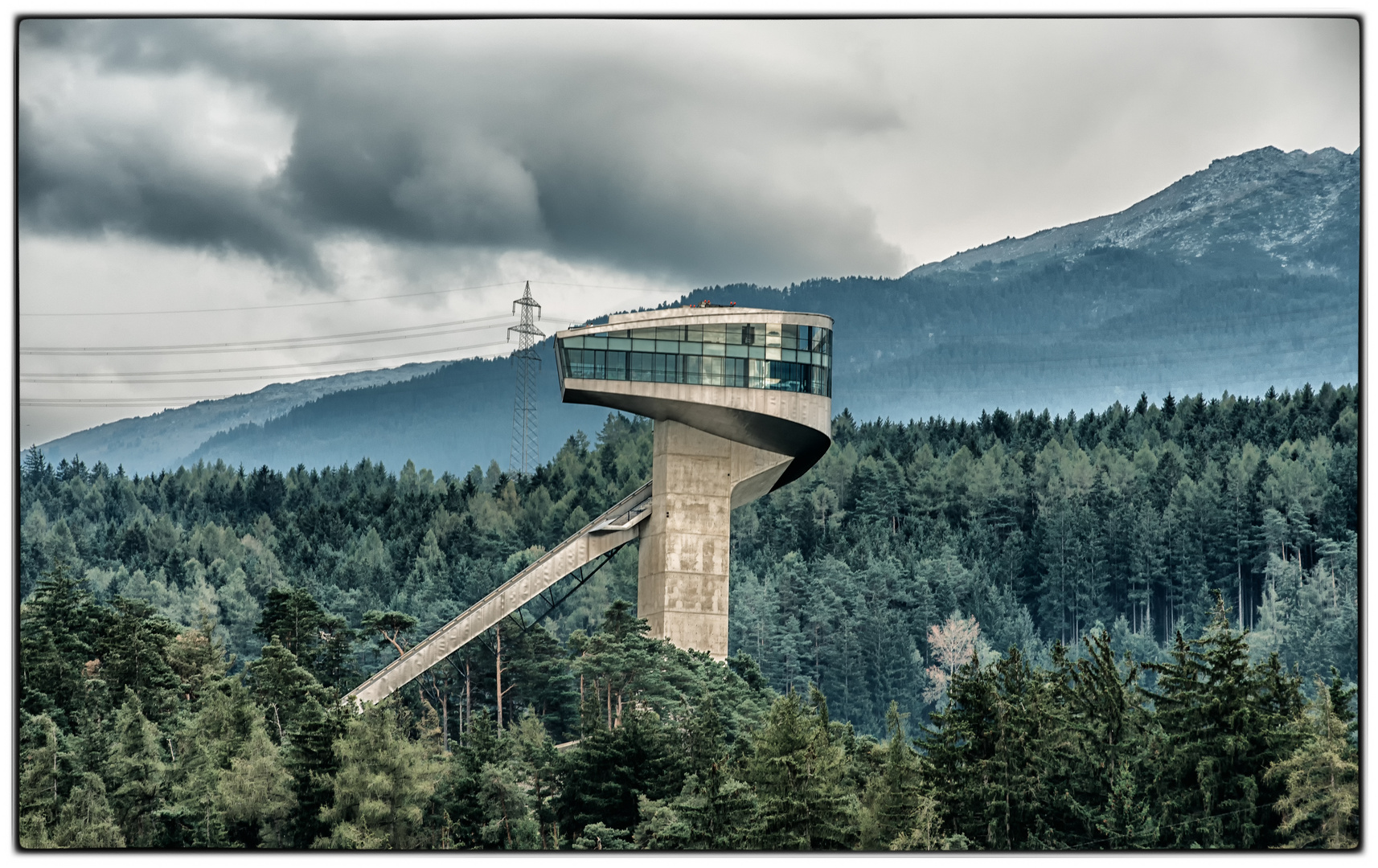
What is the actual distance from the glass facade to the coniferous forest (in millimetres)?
9854

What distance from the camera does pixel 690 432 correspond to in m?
71.9

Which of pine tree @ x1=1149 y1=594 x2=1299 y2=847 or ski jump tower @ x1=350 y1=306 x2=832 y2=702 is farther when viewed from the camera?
ski jump tower @ x1=350 y1=306 x2=832 y2=702

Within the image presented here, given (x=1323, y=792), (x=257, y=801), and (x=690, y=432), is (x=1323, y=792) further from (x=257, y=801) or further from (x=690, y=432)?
(x=690, y=432)

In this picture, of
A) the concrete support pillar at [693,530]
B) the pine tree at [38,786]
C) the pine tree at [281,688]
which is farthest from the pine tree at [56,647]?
the concrete support pillar at [693,530]

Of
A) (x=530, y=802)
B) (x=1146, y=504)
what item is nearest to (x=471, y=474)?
(x=1146, y=504)

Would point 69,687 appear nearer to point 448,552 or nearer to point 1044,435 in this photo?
point 448,552

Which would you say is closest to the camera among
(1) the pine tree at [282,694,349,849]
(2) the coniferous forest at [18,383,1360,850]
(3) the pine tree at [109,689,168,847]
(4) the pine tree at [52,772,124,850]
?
(4) the pine tree at [52,772,124,850]

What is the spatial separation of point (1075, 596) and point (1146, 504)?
320 inches

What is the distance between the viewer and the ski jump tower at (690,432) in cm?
6975

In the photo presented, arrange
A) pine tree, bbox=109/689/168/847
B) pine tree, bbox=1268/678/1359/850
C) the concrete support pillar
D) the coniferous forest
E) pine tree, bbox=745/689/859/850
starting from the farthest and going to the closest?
1. the concrete support pillar
2. pine tree, bbox=109/689/168/847
3. the coniferous forest
4. pine tree, bbox=745/689/859/850
5. pine tree, bbox=1268/678/1359/850

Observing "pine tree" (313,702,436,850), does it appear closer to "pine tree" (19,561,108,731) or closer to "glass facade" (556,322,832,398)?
"pine tree" (19,561,108,731)

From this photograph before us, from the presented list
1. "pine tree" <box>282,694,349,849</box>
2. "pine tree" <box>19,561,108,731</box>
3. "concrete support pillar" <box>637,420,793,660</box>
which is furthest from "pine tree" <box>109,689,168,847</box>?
"concrete support pillar" <box>637,420,793,660</box>

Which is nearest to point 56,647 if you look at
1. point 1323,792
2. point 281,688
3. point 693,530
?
point 281,688

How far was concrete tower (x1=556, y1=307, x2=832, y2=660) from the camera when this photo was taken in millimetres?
69812
